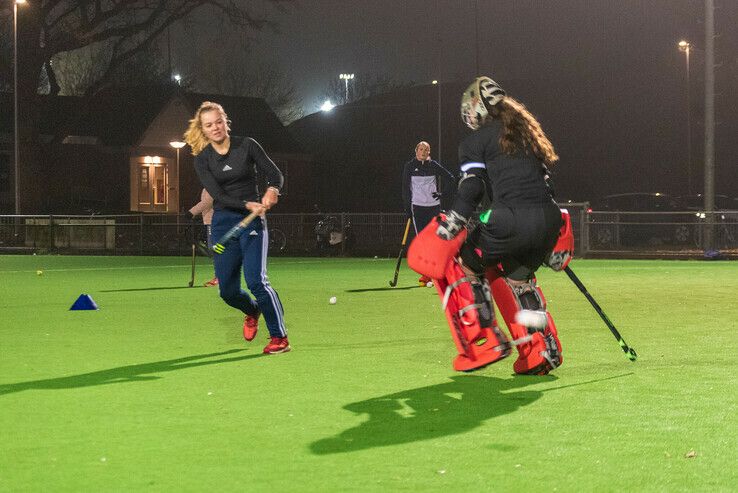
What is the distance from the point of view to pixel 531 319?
8.11 meters

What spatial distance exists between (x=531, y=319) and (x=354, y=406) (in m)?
1.48

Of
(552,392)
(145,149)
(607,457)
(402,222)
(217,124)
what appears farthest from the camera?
(145,149)

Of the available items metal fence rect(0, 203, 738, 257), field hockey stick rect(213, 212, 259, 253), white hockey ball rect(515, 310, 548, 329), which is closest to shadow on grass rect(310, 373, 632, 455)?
white hockey ball rect(515, 310, 548, 329)

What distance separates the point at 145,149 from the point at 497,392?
1950 inches

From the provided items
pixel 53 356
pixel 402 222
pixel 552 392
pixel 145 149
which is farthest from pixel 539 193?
pixel 145 149

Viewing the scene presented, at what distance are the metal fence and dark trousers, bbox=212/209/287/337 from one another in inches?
804

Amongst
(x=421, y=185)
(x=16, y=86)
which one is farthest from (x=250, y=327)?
(x=16, y=86)

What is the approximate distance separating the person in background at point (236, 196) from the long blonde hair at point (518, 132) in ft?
8.27

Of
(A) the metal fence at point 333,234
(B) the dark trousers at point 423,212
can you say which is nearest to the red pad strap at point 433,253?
(B) the dark trousers at point 423,212

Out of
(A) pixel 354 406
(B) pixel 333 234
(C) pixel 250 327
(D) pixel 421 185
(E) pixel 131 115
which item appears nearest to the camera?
(A) pixel 354 406

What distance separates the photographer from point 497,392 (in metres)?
7.91

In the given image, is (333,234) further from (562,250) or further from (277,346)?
(562,250)

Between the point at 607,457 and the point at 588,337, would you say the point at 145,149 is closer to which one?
the point at 588,337

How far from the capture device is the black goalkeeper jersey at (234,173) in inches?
391
